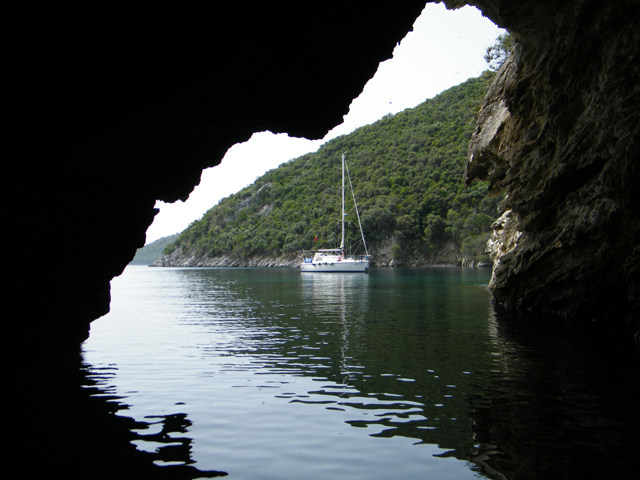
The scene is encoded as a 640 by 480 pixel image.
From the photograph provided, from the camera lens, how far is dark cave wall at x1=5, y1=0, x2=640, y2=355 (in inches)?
209

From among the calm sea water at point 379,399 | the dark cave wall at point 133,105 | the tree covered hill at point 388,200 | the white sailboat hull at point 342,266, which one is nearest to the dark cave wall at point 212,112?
the dark cave wall at point 133,105

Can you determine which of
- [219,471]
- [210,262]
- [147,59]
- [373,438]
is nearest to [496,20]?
[147,59]

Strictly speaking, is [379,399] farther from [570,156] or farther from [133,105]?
[570,156]

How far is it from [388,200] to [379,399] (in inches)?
3842

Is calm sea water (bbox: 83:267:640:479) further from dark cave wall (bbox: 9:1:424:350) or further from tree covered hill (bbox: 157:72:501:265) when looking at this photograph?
tree covered hill (bbox: 157:72:501:265)

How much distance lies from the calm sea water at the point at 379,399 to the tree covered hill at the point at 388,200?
7388cm

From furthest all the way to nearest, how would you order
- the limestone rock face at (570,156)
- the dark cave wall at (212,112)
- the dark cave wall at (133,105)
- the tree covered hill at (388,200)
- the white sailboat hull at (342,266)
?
the tree covered hill at (388,200) → the white sailboat hull at (342,266) → the limestone rock face at (570,156) → the dark cave wall at (212,112) → the dark cave wall at (133,105)

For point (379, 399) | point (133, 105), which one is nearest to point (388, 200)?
point (379, 399)

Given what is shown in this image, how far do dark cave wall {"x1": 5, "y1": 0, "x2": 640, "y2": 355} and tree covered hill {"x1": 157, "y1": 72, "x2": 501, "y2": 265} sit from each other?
69.7 metres

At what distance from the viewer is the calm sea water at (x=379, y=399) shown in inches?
209

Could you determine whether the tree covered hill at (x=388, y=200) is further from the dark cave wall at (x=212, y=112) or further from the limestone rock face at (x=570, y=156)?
the dark cave wall at (x=212, y=112)

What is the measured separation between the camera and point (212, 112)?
7883mm

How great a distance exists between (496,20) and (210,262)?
130 m

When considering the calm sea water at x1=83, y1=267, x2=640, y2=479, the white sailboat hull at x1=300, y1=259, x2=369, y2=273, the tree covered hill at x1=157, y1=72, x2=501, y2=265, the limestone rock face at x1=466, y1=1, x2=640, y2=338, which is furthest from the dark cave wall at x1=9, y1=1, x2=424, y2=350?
the tree covered hill at x1=157, y1=72, x2=501, y2=265
